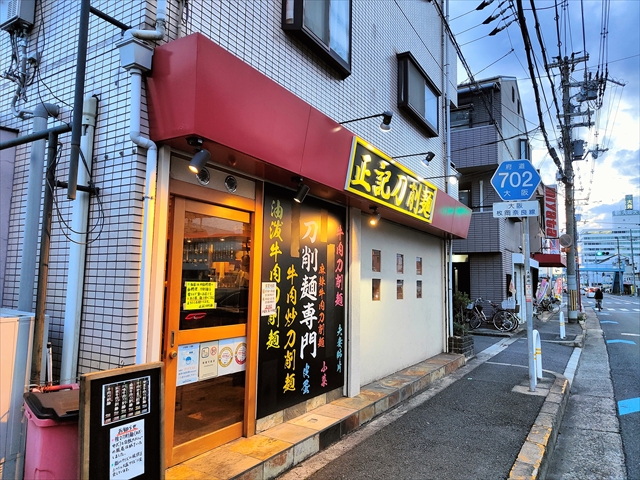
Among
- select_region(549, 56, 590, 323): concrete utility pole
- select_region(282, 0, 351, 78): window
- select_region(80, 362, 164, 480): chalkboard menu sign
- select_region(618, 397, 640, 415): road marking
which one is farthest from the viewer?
select_region(549, 56, 590, 323): concrete utility pole

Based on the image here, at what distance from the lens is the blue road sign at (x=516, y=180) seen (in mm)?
7441

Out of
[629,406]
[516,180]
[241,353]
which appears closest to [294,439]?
[241,353]

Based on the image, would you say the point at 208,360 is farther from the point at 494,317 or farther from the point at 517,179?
the point at 494,317

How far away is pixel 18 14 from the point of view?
4.59m

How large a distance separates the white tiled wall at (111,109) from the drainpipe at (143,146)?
73 millimetres

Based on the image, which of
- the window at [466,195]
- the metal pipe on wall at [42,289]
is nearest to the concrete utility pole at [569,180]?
the window at [466,195]

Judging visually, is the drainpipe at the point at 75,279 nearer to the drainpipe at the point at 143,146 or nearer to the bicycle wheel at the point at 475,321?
the drainpipe at the point at 143,146

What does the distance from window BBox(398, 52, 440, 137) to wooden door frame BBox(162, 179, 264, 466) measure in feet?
16.3

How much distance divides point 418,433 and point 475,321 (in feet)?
43.0

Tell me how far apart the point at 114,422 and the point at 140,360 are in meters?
0.73

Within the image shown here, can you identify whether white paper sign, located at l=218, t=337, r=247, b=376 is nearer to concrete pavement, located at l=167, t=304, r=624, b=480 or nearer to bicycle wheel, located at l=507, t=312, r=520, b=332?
concrete pavement, located at l=167, t=304, r=624, b=480

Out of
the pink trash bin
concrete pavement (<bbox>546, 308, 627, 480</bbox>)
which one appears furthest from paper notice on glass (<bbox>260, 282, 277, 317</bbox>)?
concrete pavement (<bbox>546, 308, 627, 480</bbox>)

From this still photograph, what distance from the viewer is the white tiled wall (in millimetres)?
3584

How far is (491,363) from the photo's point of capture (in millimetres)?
10500
